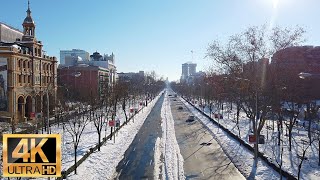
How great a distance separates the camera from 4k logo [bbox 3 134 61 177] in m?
12.6

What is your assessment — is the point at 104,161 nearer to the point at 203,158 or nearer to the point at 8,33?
the point at 203,158

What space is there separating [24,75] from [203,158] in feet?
120

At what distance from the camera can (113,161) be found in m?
27.5

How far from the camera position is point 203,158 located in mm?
30000

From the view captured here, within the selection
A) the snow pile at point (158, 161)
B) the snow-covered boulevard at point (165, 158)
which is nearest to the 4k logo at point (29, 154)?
the snow-covered boulevard at point (165, 158)

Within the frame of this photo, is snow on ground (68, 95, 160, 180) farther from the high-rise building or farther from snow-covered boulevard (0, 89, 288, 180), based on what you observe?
the high-rise building

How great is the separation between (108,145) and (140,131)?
1286 centimetres

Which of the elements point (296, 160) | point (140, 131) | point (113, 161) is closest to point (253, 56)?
point (296, 160)

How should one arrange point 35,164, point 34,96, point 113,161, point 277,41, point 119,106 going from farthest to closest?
point 119,106, point 34,96, point 277,41, point 113,161, point 35,164

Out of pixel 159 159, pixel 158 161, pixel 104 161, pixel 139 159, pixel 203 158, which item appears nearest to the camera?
pixel 104 161

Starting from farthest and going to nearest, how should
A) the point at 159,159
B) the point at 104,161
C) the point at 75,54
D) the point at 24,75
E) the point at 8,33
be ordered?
the point at 75,54 < the point at 8,33 < the point at 24,75 < the point at 159,159 < the point at 104,161

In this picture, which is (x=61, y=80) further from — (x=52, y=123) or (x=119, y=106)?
(x=52, y=123)

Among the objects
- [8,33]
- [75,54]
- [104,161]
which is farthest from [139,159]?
[75,54]

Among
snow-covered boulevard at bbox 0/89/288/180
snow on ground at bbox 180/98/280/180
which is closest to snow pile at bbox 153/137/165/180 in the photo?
snow-covered boulevard at bbox 0/89/288/180
